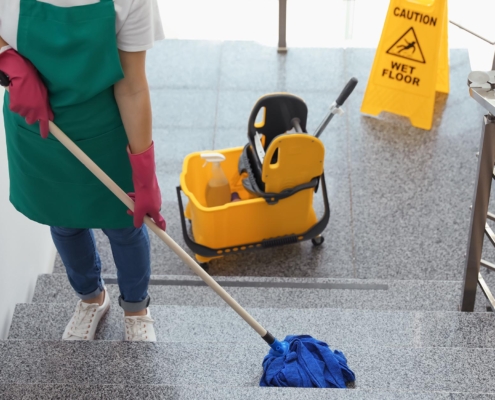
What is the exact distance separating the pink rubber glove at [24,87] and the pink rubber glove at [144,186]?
0.22 m

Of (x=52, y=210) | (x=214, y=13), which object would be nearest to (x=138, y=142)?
(x=52, y=210)

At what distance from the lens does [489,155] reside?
1752 mm

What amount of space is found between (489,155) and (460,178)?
123 cm

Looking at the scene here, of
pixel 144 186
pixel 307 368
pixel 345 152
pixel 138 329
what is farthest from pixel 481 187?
pixel 345 152

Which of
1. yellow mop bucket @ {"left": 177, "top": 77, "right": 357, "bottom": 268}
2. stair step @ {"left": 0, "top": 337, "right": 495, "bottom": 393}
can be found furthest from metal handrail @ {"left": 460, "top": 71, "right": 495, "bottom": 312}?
yellow mop bucket @ {"left": 177, "top": 77, "right": 357, "bottom": 268}

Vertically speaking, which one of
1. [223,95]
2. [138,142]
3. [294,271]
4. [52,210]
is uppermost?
[138,142]

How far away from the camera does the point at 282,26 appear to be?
3570 millimetres

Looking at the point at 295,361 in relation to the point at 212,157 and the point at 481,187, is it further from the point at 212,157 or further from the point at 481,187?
the point at 212,157

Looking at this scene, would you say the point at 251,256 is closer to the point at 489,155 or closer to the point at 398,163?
the point at 398,163

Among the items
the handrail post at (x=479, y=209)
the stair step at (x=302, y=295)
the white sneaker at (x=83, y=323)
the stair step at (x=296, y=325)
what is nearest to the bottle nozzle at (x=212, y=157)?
the stair step at (x=302, y=295)

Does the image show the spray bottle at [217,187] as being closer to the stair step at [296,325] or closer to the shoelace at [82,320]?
the stair step at [296,325]

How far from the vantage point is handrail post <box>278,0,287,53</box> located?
11.5 feet

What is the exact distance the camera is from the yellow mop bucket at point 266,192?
2404 millimetres

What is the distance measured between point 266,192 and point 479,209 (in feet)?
2.69
